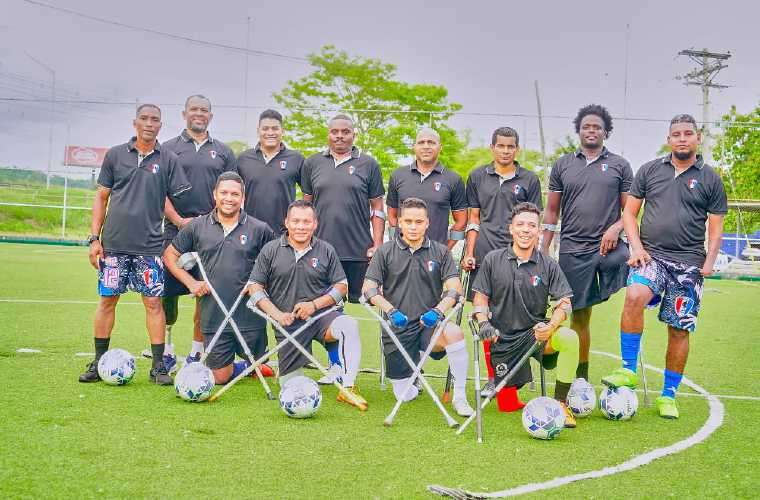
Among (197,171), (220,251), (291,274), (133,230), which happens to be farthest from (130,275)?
(291,274)

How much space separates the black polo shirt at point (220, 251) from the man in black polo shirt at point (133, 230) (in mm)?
272

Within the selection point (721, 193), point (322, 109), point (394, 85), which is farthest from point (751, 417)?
point (394, 85)

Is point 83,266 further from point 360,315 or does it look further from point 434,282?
point 434,282

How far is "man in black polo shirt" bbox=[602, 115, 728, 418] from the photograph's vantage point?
20.8 feet

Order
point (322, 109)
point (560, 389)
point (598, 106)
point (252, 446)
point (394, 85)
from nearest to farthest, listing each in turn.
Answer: point (252, 446) < point (560, 389) < point (598, 106) < point (322, 109) < point (394, 85)

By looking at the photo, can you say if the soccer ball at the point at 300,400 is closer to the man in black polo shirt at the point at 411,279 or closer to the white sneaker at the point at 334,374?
the man in black polo shirt at the point at 411,279

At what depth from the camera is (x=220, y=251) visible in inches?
271

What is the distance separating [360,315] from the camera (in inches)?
520

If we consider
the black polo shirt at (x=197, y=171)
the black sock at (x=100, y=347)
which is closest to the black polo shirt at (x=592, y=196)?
the black polo shirt at (x=197, y=171)

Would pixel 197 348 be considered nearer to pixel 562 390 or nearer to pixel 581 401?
pixel 562 390

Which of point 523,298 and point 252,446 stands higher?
point 523,298

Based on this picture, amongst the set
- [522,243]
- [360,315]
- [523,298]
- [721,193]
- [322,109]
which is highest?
[322,109]

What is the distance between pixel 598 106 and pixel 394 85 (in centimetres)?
2840

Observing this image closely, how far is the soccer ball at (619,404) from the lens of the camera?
5953mm
